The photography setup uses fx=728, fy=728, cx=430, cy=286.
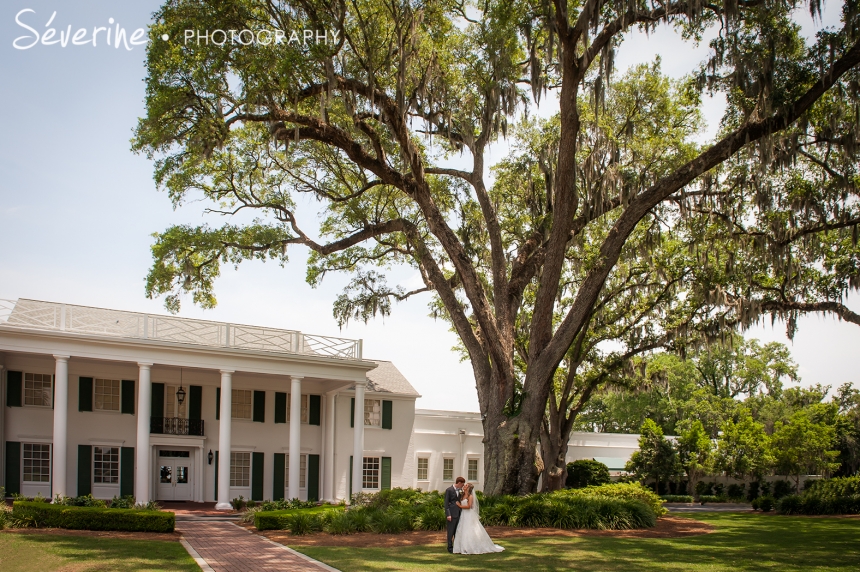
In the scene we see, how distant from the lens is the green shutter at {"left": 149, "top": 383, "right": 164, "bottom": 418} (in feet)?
80.0

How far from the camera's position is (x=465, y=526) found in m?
12.0

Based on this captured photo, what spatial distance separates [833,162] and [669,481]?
2062cm

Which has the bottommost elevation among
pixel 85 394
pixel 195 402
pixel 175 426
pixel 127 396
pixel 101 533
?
pixel 101 533

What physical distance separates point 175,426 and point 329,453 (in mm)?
5662

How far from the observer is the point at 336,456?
2723 centimetres

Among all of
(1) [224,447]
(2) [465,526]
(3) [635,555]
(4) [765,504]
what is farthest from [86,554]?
(4) [765,504]

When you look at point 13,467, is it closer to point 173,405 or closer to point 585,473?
point 173,405

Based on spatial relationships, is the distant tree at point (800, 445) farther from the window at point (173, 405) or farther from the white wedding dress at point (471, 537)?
the window at point (173, 405)

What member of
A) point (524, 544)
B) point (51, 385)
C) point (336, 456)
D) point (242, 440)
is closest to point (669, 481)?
point (336, 456)

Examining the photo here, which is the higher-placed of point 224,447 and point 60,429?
point 60,429

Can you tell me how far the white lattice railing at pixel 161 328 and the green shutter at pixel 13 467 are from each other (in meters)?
4.14

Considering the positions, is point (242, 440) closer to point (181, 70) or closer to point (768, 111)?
point (181, 70)

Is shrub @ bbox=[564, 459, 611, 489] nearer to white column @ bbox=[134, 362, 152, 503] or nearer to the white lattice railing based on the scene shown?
the white lattice railing

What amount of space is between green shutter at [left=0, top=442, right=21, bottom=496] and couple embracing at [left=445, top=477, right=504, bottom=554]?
16054 mm
